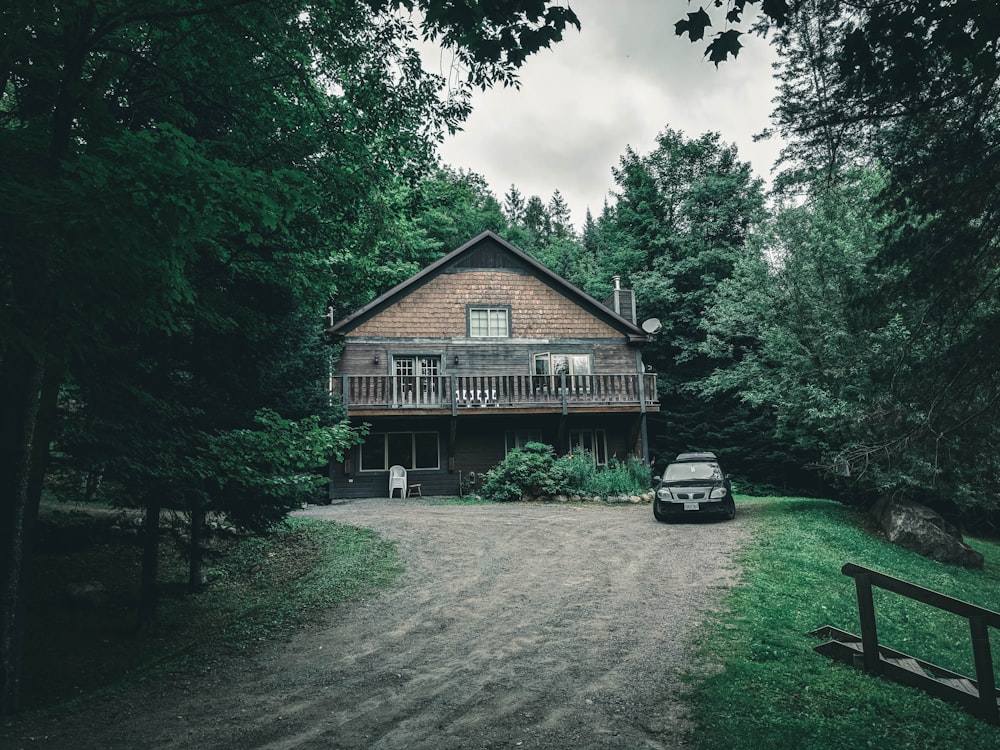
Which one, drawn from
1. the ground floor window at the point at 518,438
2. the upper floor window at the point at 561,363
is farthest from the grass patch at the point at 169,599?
the upper floor window at the point at 561,363

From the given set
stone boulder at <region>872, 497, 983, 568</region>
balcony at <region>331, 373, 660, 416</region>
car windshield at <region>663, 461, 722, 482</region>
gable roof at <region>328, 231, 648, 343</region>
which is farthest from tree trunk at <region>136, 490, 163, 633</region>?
stone boulder at <region>872, 497, 983, 568</region>

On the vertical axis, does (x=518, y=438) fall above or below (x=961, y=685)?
above

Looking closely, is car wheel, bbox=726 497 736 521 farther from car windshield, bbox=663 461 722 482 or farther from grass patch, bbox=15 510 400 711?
grass patch, bbox=15 510 400 711

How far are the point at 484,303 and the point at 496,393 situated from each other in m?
3.98

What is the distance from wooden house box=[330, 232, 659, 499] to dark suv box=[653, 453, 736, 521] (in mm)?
6140

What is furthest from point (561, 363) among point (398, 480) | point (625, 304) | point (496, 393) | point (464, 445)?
point (398, 480)

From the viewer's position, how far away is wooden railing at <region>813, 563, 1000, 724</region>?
5.55 m

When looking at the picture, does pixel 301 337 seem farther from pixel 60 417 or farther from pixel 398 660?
pixel 398 660

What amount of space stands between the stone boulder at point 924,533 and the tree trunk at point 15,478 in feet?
56.4

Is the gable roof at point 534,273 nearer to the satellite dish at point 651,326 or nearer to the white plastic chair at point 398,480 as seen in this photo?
the satellite dish at point 651,326

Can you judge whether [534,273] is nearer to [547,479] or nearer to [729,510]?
[547,479]

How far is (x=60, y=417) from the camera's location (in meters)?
6.96

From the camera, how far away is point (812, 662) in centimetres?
648

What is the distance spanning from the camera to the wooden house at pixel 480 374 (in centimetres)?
2062
